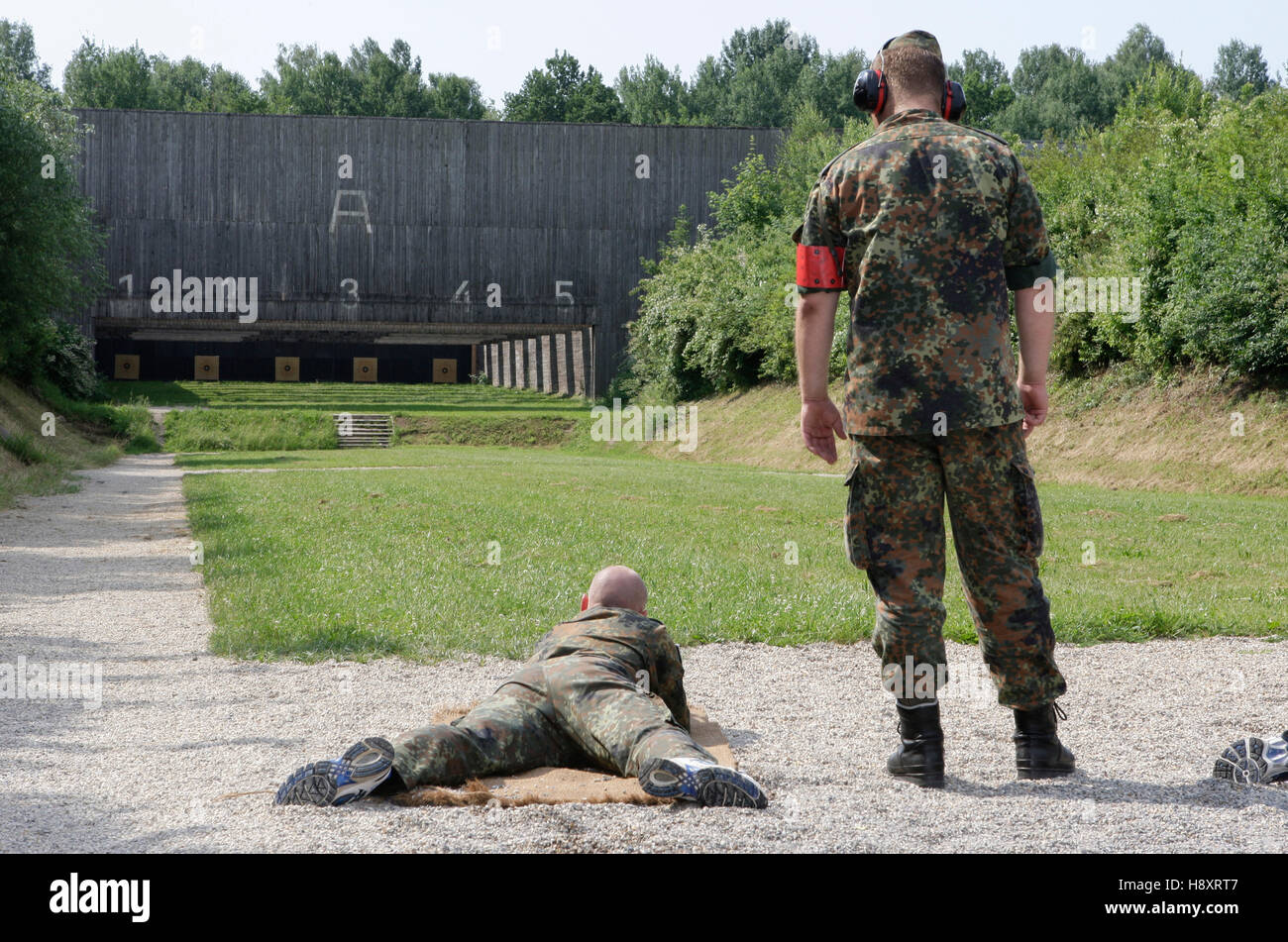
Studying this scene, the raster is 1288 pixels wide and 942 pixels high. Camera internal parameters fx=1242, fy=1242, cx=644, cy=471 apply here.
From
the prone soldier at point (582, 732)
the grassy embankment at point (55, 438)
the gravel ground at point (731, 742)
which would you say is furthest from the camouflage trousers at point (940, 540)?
the grassy embankment at point (55, 438)

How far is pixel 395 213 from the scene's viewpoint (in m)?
48.2

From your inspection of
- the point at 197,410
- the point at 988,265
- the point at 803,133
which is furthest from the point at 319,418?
the point at 988,265

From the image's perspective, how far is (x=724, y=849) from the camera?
3.64 meters

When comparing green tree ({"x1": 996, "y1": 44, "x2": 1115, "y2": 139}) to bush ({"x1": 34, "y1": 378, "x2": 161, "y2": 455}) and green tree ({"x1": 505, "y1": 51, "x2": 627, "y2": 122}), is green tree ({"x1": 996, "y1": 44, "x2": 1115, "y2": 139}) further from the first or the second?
bush ({"x1": 34, "y1": 378, "x2": 161, "y2": 455})

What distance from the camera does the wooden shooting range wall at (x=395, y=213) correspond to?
4731cm

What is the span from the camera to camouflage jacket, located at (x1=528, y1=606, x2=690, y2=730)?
4965mm

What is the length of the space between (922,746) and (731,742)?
3.52 ft

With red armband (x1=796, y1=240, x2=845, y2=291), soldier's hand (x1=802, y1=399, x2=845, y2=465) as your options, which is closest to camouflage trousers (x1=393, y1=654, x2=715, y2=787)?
soldier's hand (x1=802, y1=399, x2=845, y2=465)

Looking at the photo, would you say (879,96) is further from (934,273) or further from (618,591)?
(618,591)

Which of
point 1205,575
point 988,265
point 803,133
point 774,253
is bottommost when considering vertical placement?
point 1205,575

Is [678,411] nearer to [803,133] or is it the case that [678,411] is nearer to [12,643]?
[803,133]

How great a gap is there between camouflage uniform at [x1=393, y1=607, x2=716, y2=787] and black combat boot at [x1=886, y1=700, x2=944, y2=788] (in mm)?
799

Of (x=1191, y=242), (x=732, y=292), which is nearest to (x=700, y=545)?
(x=1191, y=242)
